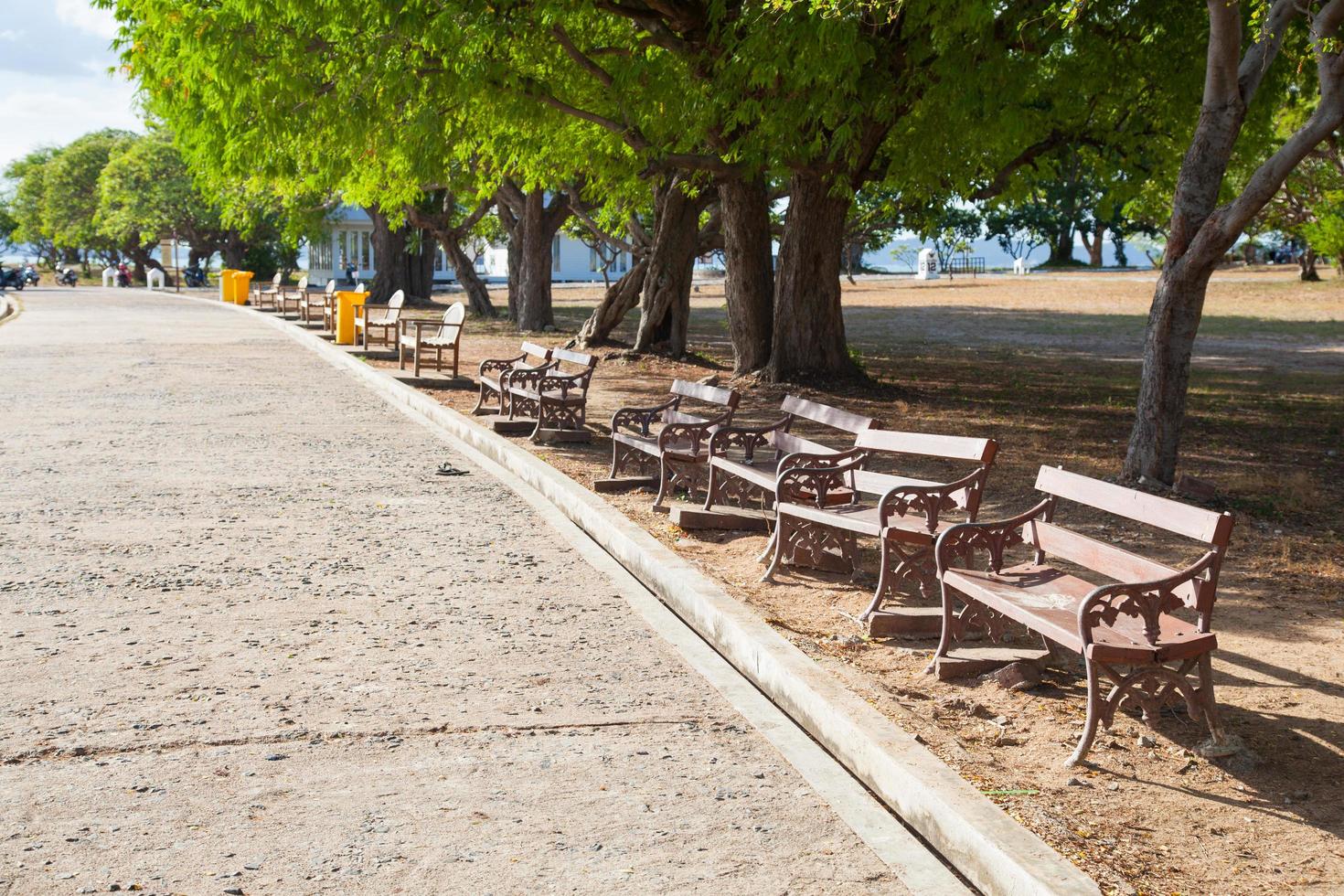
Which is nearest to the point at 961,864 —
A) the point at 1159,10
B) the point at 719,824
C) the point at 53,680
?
the point at 719,824

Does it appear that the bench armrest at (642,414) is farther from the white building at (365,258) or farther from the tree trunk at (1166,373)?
the white building at (365,258)

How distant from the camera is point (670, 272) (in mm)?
22312

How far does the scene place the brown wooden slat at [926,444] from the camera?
22.3ft

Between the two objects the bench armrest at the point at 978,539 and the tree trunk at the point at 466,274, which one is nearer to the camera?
the bench armrest at the point at 978,539

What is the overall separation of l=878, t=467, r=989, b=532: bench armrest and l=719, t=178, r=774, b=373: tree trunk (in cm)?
1152

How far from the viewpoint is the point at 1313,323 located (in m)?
33.2

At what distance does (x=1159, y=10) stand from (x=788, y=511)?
10691 mm

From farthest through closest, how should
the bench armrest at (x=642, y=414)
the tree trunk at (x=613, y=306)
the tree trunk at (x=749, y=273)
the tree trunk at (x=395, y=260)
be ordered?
the tree trunk at (x=395, y=260), the tree trunk at (x=613, y=306), the tree trunk at (x=749, y=273), the bench armrest at (x=642, y=414)

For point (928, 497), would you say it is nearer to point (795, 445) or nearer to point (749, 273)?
point (795, 445)

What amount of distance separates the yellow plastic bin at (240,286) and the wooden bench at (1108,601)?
43.2 metres

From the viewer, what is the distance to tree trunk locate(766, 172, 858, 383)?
54.8 ft

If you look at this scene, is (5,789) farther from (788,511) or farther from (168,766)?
(788,511)

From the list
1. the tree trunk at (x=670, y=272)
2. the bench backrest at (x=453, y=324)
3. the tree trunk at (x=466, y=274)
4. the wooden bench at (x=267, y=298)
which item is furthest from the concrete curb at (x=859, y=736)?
the wooden bench at (x=267, y=298)

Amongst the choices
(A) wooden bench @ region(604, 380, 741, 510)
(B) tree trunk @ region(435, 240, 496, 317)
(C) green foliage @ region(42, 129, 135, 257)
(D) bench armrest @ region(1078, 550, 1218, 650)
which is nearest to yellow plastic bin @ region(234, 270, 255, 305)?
(B) tree trunk @ region(435, 240, 496, 317)
